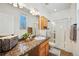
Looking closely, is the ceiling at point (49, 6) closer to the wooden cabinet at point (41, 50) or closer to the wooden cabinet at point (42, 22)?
the wooden cabinet at point (42, 22)

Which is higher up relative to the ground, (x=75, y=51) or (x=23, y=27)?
(x=23, y=27)

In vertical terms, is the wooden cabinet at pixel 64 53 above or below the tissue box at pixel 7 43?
below

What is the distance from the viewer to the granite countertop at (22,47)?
1.52m

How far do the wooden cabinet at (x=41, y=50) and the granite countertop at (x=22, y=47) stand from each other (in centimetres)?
4

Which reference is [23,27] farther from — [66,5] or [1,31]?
[66,5]

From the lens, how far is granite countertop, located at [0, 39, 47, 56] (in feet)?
4.99

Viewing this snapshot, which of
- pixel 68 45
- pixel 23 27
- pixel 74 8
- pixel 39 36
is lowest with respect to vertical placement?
pixel 68 45

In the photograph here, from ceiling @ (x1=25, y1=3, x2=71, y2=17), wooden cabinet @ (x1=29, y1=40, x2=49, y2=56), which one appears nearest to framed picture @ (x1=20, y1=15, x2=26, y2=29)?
ceiling @ (x1=25, y1=3, x2=71, y2=17)

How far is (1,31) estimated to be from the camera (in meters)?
1.55

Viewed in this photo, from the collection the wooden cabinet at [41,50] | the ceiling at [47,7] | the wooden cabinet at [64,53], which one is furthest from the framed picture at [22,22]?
the wooden cabinet at [64,53]

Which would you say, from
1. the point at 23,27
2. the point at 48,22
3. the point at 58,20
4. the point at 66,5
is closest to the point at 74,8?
the point at 66,5

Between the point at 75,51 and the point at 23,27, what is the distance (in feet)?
2.48

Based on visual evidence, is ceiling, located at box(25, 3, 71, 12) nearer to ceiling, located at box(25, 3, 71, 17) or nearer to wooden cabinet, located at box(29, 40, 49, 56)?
ceiling, located at box(25, 3, 71, 17)

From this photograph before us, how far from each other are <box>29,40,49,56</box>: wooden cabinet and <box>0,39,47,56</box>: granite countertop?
0.14ft
